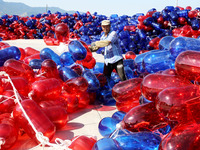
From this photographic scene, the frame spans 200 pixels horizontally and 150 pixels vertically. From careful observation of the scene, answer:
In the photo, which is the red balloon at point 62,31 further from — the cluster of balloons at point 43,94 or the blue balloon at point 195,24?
the blue balloon at point 195,24

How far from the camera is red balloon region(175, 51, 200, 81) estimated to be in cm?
187

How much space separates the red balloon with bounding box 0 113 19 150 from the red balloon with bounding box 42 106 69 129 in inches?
16.1

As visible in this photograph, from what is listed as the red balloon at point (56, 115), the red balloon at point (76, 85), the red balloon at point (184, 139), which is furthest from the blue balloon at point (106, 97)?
the red balloon at point (184, 139)

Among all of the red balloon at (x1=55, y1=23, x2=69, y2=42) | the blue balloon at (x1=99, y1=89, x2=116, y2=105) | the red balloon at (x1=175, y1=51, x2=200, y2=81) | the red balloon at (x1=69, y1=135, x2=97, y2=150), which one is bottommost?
the blue balloon at (x1=99, y1=89, x2=116, y2=105)

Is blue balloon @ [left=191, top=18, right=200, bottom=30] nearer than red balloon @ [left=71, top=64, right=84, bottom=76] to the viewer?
No

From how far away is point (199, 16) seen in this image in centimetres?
793

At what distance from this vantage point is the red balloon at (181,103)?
1533mm

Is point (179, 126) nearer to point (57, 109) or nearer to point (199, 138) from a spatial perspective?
point (199, 138)

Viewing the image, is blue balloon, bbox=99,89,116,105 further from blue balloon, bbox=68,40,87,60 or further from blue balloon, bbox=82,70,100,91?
blue balloon, bbox=68,40,87,60

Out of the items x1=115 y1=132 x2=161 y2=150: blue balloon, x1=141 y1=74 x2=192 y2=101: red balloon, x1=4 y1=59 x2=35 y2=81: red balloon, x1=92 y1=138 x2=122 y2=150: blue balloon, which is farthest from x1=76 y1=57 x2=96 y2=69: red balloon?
x1=92 y1=138 x2=122 y2=150: blue balloon

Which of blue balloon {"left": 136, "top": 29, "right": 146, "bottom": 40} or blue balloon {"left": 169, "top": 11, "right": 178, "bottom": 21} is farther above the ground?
blue balloon {"left": 169, "top": 11, "right": 178, "bottom": 21}

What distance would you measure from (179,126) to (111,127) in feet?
3.55

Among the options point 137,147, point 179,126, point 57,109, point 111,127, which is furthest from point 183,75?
point 57,109

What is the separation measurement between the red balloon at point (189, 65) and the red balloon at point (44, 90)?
1898 mm
